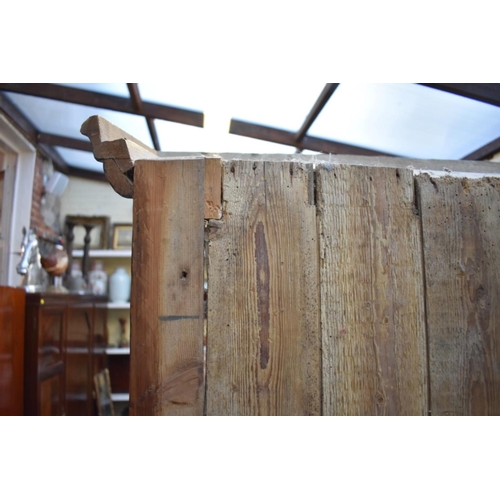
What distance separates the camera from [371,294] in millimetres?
934

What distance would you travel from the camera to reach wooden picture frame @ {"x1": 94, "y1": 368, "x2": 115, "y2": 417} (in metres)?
3.03

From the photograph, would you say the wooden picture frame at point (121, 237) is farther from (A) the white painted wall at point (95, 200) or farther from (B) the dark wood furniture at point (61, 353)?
(B) the dark wood furniture at point (61, 353)

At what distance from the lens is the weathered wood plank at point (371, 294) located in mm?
909

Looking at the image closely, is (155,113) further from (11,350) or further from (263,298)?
(263,298)

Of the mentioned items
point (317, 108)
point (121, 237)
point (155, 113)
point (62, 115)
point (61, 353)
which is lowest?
point (61, 353)

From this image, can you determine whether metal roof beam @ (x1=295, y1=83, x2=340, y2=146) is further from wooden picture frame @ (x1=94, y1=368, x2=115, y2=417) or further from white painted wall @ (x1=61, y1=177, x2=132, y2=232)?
wooden picture frame @ (x1=94, y1=368, x2=115, y2=417)

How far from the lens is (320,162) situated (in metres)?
A: 0.98

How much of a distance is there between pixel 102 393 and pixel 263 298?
2.70 meters

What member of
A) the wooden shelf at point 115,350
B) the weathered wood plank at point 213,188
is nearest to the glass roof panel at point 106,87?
the weathered wood plank at point 213,188

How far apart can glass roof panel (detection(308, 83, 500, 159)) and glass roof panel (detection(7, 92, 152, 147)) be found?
1269mm

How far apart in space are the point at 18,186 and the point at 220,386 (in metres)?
2.84

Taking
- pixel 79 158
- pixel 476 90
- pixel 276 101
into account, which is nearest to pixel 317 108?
pixel 276 101

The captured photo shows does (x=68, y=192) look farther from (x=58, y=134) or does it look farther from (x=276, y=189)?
(x=276, y=189)
